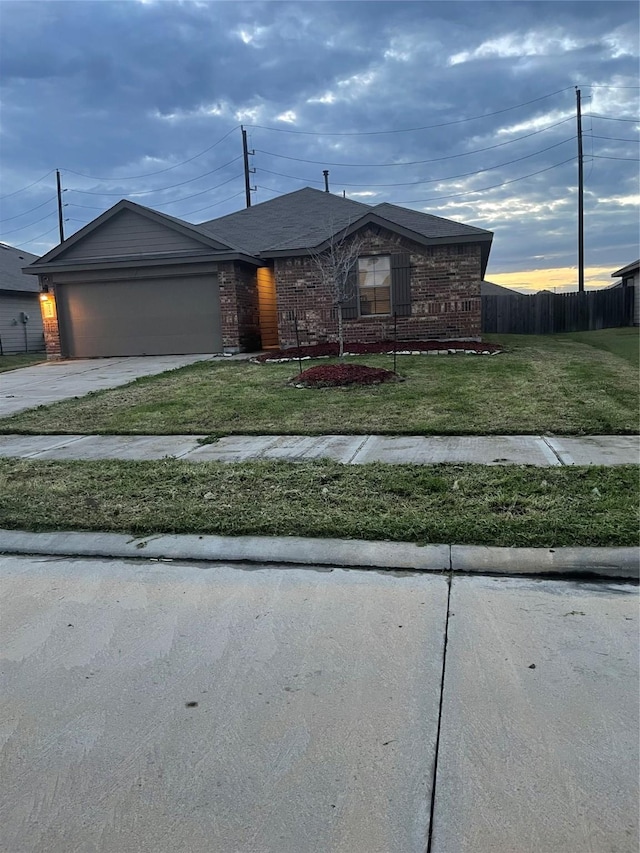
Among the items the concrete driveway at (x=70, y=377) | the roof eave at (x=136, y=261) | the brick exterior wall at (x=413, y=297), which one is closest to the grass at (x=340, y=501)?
the concrete driveway at (x=70, y=377)

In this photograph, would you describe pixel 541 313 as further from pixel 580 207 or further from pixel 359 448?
pixel 359 448

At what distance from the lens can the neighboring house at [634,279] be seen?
25469mm

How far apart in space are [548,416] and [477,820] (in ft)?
19.9

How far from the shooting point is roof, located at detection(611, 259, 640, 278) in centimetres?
2637

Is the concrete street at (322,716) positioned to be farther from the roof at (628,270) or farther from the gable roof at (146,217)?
the roof at (628,270)

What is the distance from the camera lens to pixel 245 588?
3.49 metres

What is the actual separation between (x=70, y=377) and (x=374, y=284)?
7886 mm

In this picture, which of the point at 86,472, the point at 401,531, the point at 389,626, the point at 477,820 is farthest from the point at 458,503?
the point at 86,472

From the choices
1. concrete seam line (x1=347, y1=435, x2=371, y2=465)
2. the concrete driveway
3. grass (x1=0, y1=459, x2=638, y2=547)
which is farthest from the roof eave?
grass (x1=0, y1=459, x2=638, y2=547)

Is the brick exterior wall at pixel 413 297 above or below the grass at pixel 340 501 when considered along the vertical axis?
above

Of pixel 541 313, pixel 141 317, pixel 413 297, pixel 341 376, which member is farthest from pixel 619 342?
pixel 141 317

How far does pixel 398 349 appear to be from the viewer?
48.0 feet

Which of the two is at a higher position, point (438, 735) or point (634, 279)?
point (634, 279)

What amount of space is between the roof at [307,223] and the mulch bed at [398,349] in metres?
2.67
